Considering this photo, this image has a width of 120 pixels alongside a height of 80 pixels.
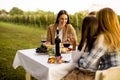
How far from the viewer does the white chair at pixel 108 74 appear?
1.71m

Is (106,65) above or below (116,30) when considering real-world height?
below

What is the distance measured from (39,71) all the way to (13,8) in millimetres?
2933

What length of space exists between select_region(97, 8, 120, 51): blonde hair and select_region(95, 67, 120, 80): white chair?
0.24 m

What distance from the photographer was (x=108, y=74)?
173 centimetres

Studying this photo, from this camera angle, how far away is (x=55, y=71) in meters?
2.07

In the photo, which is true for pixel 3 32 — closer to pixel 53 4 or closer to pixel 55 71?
pixel 53 4

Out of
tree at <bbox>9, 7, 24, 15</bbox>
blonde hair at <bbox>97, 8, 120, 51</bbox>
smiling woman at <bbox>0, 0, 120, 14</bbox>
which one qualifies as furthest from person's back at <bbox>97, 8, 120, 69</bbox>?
tree at <bbox>9, 7, 24, 15</bbox>

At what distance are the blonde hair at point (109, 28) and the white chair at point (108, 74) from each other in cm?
24

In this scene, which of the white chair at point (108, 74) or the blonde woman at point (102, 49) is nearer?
the white chair at point (108, 74)

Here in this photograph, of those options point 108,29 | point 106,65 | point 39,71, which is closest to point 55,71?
point 39,71

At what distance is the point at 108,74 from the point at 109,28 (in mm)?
429

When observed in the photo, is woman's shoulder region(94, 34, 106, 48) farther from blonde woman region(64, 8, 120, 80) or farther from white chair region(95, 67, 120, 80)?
white chair region(95, 67, 120, 80)

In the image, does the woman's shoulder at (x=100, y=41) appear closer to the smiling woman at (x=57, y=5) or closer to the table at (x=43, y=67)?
the table at (x=43, y=67)

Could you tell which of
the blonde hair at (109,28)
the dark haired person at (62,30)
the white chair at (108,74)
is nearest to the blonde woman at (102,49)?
the blonde hair at (109,28)
